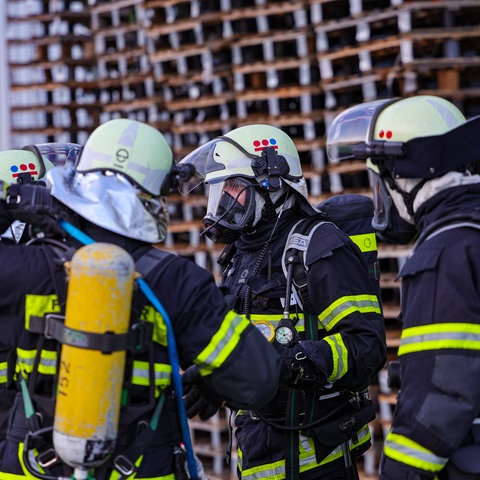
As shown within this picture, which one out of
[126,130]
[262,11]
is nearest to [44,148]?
[126,130]

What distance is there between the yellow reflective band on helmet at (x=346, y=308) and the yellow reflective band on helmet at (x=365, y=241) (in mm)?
478

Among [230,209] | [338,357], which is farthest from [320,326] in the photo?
[230,209]

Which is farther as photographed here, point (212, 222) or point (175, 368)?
point (212, 222)

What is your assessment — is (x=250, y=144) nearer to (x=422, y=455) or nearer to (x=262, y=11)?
(x=422, y=455)

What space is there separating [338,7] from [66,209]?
4.46 m

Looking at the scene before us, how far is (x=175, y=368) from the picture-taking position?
2.64 metres

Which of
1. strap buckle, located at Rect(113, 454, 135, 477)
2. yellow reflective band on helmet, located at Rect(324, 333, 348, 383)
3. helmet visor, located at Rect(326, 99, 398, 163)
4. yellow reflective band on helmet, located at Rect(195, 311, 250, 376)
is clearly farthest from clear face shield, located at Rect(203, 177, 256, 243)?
strap buckle, located at Rect(113, 454, 135, 477)

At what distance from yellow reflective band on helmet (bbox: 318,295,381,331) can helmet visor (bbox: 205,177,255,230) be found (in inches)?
24.7

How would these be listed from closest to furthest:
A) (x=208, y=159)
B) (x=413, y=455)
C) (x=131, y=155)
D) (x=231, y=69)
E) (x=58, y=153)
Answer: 1. (x=413, y=455)
2. (x=131, y=155)
3. (x=208, y=159)
4. (x=58, y=153)
5. (x=231, y=69)

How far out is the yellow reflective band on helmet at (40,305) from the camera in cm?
260

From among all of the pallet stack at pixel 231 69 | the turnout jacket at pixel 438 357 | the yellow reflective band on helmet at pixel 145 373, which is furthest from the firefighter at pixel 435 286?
the pallet stack at pixel 231 69

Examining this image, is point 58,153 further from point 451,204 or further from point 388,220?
point 451,204

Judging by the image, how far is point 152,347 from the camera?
8.52 feet

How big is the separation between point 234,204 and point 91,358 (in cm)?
158
